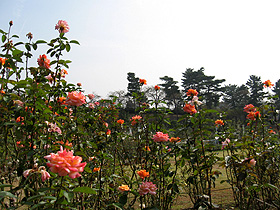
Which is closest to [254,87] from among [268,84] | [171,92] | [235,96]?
[235,96]

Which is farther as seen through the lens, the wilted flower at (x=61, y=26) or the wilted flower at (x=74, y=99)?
the wilted flower at (x=61, y=26)

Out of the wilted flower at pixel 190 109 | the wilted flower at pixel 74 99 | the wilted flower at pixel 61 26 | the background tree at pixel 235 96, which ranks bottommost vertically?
the wilted flower at pixel 190 109

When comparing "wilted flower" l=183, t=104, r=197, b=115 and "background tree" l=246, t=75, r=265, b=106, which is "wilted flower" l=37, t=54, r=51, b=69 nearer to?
"wilted flower" l=183, t=104, r=197, b=115

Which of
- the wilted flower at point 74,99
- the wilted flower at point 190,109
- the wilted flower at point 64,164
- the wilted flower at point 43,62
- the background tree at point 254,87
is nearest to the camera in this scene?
the wilted flower at point 64,164

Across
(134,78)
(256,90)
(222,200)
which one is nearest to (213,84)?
(256,90)

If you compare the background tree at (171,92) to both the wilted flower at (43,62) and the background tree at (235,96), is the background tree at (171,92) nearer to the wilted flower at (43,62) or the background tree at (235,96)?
the background tree at (235,96)

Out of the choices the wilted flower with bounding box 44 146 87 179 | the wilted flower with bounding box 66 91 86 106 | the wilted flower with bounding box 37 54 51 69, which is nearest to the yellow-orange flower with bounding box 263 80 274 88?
the wilted flower with bounding box 66 91 86 106

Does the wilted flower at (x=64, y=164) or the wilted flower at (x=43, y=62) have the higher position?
the wilted flower at (x=43, y=62)

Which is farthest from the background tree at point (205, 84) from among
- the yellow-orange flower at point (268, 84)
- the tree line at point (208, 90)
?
the yellow-orange flower at point (268, 84)

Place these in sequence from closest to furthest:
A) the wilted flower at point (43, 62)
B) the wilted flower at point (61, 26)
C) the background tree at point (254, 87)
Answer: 1. the wilted flower at point (43, 62)
2. the wilted flower at point (61, 26)
3. the background tree at point (254, 87)

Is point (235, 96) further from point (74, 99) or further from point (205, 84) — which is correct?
point (74, 99)

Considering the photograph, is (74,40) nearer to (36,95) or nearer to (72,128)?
(36,95)

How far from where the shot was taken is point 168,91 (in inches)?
1264

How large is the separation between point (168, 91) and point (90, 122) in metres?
30.4
